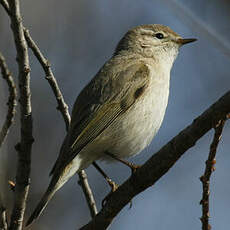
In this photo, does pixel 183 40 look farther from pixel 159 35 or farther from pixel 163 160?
pixel 163 160

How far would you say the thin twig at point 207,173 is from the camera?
2.62 metres

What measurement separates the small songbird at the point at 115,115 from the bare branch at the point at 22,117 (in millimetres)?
302

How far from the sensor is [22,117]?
11.0ft

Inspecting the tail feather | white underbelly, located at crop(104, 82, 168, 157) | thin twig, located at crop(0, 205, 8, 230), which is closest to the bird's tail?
the tail feather

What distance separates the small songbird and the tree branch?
589mm

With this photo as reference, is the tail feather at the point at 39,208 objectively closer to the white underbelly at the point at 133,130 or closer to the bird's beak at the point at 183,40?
the white underbelly at the point at 133,130

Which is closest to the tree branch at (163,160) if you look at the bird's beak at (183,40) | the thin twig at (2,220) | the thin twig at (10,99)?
the thin twig at (2,220)

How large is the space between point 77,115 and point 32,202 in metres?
1.71

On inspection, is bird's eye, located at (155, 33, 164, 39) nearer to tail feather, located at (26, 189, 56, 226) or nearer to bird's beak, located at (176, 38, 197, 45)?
bird's beak, located at (176, 38, 197, 45)

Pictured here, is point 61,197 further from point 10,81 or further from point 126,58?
point 10,81

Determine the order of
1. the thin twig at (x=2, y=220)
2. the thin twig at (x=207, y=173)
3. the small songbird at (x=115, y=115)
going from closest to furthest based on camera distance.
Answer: the thin twig at (x=207, y=173)
the thin twig at (x=2, y=220)
the small songbird at (x=115, y=115)

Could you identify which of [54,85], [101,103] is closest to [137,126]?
[101,103]

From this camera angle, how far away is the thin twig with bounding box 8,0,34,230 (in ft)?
10.2

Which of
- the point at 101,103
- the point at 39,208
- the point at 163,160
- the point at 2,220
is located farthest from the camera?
the point at 101,103
